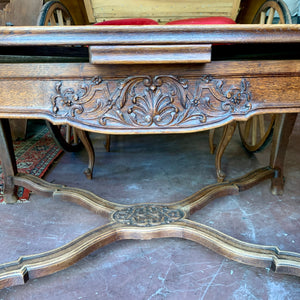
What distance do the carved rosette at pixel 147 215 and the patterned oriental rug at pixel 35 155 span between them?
53 cm

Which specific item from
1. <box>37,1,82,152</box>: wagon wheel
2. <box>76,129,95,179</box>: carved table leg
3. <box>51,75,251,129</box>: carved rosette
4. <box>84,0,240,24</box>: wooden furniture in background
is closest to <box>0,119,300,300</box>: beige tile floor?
<box>76,129,95,179</box>: carved table leg

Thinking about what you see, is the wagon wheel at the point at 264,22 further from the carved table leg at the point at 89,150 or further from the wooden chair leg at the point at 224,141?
the carved table leg at the point at 89,150

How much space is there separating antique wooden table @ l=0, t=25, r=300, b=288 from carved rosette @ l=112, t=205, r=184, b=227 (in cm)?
11

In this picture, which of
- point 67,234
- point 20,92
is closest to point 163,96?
point 20,92

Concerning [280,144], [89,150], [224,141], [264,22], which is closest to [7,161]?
[89,150]

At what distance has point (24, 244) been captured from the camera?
0.93 metres

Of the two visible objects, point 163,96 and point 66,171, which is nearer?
point 163,96

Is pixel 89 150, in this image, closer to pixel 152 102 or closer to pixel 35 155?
pixel 35 155

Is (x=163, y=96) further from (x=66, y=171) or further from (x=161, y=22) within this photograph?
(x=161, y=22)

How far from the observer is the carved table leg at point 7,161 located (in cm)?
110

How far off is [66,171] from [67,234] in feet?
2.22

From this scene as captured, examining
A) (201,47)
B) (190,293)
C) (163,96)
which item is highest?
(201,47)

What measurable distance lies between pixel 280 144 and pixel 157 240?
2.22 feet

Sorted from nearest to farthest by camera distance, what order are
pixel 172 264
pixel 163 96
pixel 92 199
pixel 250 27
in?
pixel 250 27
pixel 163 96
pixel 172 264
pixel 92 199
